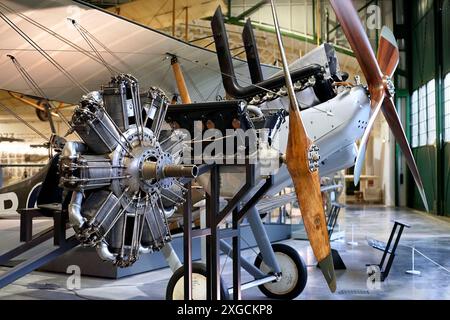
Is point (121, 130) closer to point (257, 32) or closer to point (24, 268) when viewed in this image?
point (24, 268)

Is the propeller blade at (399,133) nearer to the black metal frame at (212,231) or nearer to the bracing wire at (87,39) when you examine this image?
the black metal frame at (212,231)

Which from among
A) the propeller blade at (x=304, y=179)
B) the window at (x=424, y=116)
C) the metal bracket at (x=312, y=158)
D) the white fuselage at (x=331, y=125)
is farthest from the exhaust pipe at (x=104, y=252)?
the window at (x=424, y=116)

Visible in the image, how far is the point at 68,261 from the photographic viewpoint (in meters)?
5.82

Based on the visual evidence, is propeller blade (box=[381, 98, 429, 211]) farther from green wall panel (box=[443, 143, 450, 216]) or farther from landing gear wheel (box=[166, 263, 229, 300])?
green wall panel (box=[443, 143, 450, 216])

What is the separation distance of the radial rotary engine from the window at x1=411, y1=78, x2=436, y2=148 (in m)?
11.6

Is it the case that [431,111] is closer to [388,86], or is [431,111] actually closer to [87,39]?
[388,86]

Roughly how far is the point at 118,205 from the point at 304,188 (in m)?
1.25

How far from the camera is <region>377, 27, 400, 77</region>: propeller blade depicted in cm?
491

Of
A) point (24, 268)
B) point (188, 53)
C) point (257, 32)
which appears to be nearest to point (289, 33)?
point (257, 32)

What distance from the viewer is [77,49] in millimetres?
5273

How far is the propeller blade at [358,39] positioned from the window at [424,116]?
9.35 metres

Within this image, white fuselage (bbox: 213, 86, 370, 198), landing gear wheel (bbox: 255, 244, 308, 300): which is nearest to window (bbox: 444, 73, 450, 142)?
white fuselage (bbox: 213, 86, 370, 198)

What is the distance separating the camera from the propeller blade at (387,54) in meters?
4.91
